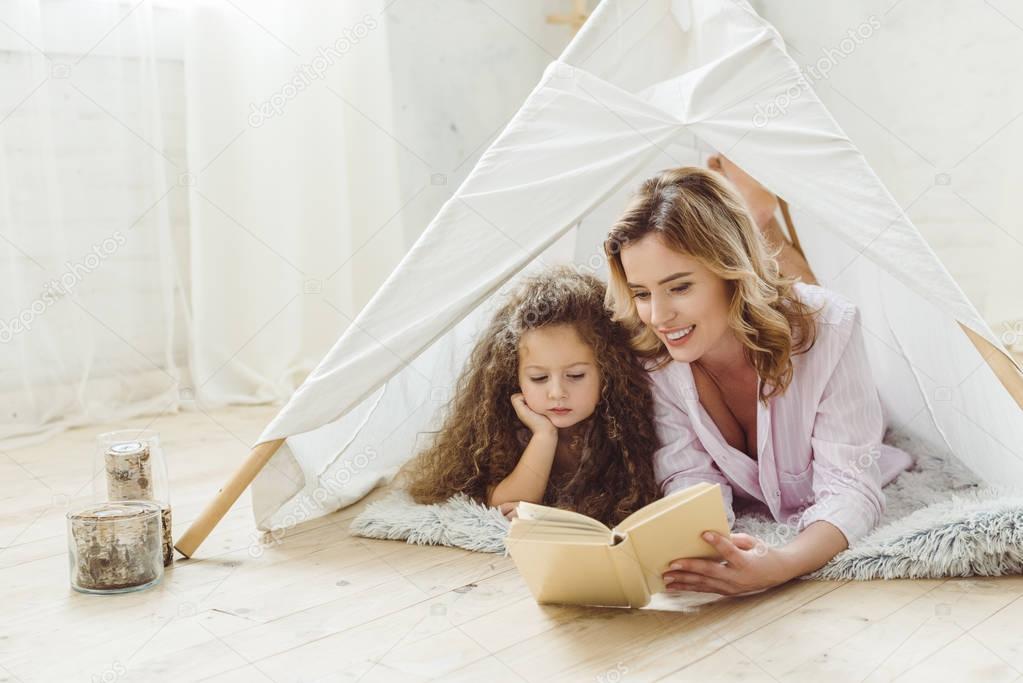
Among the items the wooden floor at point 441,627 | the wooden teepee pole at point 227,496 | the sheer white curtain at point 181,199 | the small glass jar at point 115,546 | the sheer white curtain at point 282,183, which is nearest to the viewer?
the wooden floor at point 441,627

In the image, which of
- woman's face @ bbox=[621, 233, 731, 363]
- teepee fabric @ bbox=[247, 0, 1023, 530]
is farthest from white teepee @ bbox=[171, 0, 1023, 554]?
woman's face @ bbox=[621, 233, 731, 363]

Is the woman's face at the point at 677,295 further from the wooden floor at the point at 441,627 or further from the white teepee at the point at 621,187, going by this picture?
the wooden floor at the point at 441,627

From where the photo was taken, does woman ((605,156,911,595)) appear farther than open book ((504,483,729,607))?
Yes

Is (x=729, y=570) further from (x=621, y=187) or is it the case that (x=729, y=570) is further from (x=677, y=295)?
(x=621, y=187)

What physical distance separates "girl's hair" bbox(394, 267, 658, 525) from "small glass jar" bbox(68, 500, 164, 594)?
1.43ft

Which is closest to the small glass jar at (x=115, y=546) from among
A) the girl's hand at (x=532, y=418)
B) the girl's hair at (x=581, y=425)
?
the girl's hair at (x=581, y=425)

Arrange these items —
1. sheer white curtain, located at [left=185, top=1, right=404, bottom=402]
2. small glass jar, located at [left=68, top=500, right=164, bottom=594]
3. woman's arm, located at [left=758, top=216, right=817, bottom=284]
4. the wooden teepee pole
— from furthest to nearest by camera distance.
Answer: sheer white curtain, located at [left=185, top=1, right=404, bottom=402] < woman's arm, located at [left=758, top=216, right=817, bottom=284] < the wooden teepee pole < small glass jar, located at [left=68, top=500, right=164, bottom=594]

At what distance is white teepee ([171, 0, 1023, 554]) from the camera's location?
4.77 feet

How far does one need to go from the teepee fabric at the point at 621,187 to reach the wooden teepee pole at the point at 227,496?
30 mm

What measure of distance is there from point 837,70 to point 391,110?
4.19 ft

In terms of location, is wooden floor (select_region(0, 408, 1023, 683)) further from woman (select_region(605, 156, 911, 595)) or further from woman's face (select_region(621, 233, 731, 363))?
woman's face (select_region(621, 233, 731, 363))

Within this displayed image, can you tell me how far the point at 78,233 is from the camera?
2316mm

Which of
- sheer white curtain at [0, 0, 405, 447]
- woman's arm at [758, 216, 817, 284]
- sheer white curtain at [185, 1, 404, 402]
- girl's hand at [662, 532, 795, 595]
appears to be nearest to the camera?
girl's hand at [662, 532, 795, 595]

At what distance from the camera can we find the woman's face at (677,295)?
143cm
